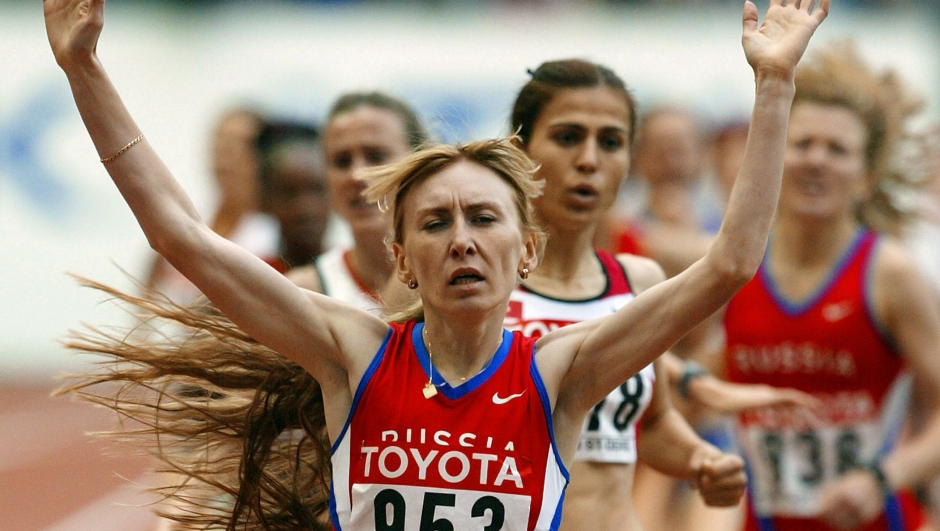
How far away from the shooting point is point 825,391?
5.54 m

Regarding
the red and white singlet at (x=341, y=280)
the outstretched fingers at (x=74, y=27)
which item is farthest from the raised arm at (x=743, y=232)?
the red and white singlet at (x=341, y=280)

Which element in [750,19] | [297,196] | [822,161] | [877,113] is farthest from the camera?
[297,196]

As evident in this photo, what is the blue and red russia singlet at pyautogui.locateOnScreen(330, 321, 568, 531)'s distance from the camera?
A: 3.06m

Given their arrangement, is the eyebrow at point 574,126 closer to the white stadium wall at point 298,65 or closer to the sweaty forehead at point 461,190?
the sweaty forehead at point 461,190

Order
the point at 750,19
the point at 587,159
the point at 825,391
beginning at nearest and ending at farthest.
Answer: the point at 750,19
the point at 587,159
the point at 825,391

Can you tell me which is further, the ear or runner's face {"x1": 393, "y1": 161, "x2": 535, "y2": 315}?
the ear

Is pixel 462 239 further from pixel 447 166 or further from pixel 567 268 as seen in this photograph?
pixel 567 268

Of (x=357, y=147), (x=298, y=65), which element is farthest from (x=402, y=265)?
(x=298, y=65)

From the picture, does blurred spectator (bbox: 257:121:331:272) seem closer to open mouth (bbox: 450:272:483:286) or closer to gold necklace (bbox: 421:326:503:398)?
gold necklace (bbox: 421:326:503:398)

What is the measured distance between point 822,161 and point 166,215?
3511mm

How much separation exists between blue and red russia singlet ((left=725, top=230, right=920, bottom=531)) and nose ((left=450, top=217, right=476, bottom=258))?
8.95 ft

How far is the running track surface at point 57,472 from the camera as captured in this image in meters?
9.66

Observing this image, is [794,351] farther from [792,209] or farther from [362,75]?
[362,75]

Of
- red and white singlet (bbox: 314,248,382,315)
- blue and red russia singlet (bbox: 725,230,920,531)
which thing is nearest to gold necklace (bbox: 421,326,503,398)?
red and white singlet (bbox: 314,248,382,315)
